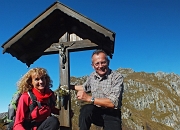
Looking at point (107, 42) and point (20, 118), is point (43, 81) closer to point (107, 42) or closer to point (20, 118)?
point (20, 118)

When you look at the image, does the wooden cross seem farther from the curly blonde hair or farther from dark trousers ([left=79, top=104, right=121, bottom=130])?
dark trousers ([left=79, top=104, right=121, bottom=130])

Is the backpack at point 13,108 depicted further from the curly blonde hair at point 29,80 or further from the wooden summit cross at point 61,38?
the wooden summit cross at point 61,38

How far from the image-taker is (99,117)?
6.02 m

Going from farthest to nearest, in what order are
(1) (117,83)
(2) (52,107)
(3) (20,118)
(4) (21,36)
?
(4) (21,36) → (2) (52,107) → (1) (117,83) → (3) (20,118)

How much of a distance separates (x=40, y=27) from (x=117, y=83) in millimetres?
3137

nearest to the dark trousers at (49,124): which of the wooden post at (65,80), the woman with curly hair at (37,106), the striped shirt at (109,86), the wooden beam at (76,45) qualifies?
the woman with curly hair at (37,106)

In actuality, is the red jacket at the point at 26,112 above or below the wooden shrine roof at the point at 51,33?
below

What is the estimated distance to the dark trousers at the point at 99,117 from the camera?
568 cm

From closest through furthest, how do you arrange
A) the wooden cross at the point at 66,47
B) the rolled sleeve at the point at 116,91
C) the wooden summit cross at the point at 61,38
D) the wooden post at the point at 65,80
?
the rolled sleeve at the point at 116,91 < the wooden post at the point at 65,80 < the wooden summit cross at the point at 61,38 < the wooden cross at the point at 66,47

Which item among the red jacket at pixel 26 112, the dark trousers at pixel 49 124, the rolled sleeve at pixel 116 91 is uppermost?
the rolled sleeve at pixel 116 91

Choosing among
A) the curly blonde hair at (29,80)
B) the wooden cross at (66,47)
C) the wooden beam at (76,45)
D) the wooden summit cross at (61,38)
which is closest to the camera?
the curly blonde hair at (29,80)

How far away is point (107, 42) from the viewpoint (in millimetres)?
7137


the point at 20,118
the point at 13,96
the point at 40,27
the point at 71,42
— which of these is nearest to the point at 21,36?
the point at 40,27

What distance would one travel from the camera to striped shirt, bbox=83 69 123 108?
5.70 metres
